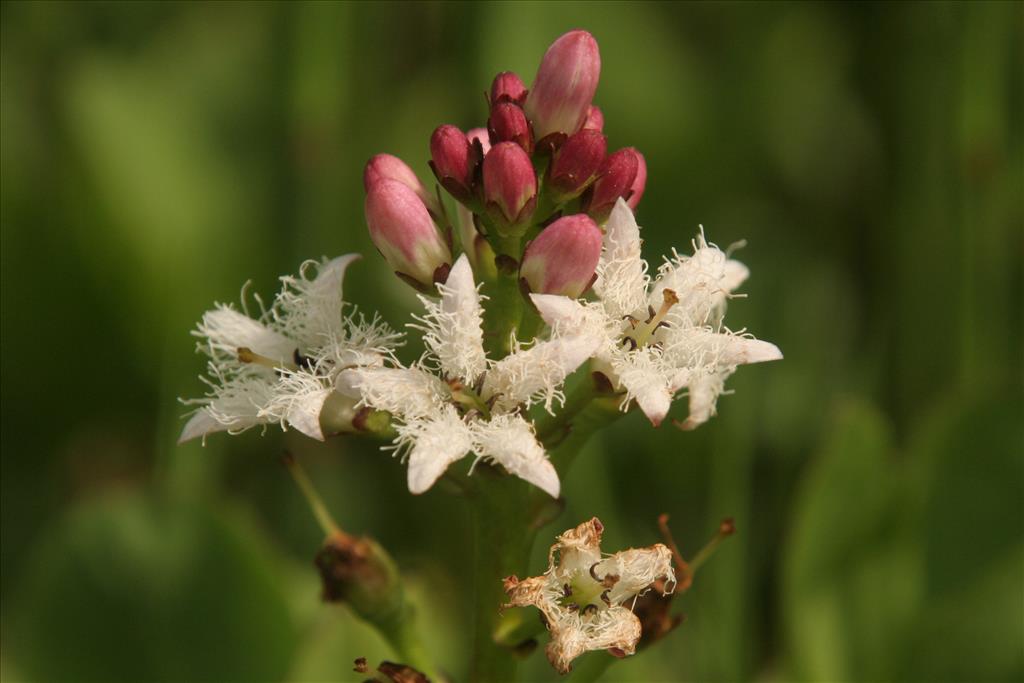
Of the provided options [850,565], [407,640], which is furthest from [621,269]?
[850,565]

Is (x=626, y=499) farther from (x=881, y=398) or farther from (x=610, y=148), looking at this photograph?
(x=610, y=148)

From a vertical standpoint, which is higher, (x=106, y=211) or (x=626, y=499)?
(x=106, y=211)

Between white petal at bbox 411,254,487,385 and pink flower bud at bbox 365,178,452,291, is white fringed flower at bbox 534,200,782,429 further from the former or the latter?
pink flower bud at bbox 365,178,452,291

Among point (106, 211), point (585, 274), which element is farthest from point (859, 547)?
point (106, 211)

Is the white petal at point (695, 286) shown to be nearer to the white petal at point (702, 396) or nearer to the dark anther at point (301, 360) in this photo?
the white petal at point (702, 396)

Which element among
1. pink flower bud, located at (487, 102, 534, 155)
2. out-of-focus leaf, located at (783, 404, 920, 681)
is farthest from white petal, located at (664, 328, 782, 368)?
out-of-focus leaf, located at (783, 404, 920, 681)

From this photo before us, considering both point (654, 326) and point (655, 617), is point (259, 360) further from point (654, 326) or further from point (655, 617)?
point (655, 617)
